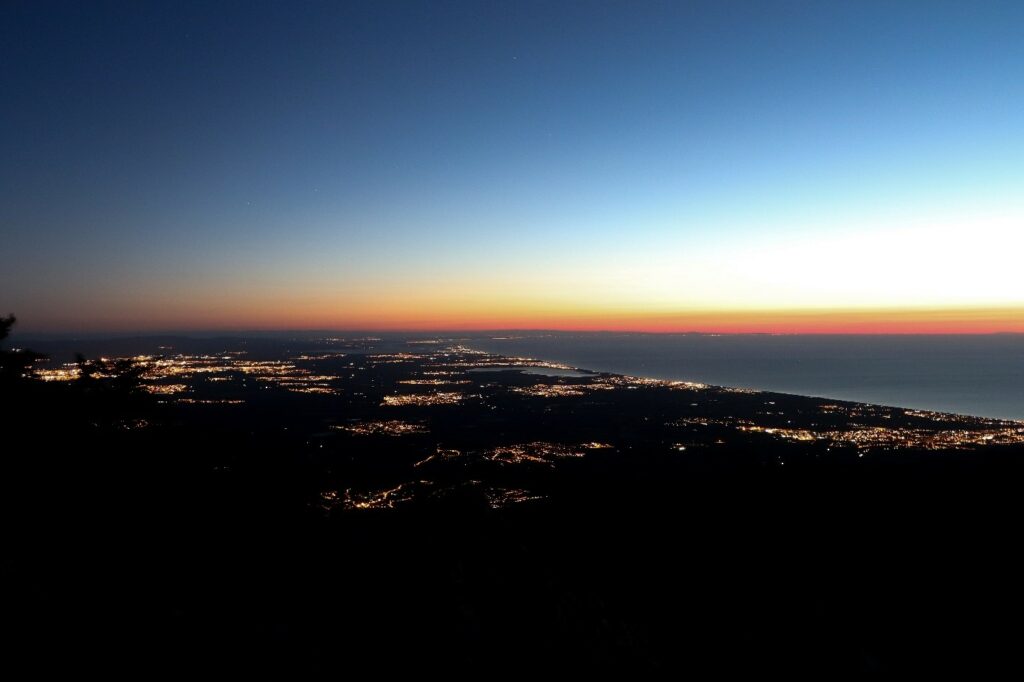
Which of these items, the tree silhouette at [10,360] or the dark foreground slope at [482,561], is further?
the tree silhouette at [10,360]

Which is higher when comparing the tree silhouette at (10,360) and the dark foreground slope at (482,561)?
the tree silhouette at (10,360)

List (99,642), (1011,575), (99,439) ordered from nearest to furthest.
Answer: (99,642) < (1011,575) < (99,439)

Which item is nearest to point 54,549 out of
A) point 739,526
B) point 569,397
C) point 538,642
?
point 538,642

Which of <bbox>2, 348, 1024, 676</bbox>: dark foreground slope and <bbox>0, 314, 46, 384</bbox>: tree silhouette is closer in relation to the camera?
<bbox>2, 348, 1024, 676</bbox>: dark foreground slope

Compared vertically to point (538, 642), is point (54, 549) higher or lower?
higher

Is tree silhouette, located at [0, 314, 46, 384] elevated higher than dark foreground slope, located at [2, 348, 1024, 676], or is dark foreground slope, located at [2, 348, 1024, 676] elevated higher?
tree silhouette, located at [0, 314, 46, 384]

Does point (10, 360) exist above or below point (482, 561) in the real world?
above

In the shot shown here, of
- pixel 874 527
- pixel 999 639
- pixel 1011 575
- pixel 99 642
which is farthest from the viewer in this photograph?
pixel 874 527

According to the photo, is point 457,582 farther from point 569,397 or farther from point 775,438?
point 569,397
